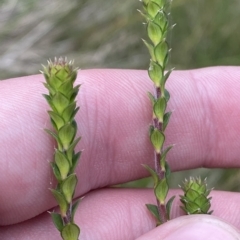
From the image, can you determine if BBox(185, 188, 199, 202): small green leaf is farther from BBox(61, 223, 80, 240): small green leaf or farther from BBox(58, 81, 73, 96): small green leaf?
BBox(58, 81, 73, 96): small green leaf

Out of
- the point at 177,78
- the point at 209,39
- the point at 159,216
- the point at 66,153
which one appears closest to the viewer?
the point at 66,153

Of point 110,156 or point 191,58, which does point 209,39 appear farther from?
point 110,156

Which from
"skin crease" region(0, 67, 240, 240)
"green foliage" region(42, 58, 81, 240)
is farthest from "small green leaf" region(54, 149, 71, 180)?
"skin crease" region(0, 67, 240, 240)

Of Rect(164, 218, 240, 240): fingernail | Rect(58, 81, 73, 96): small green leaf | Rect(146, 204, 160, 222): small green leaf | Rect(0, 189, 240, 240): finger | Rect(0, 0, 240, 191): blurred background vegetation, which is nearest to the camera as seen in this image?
Rect(58, 81, 73, 96): small green leaf

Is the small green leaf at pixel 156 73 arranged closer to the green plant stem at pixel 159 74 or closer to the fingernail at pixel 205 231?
the green plant stem at pixel 159 74

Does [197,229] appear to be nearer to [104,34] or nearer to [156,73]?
[156,73]

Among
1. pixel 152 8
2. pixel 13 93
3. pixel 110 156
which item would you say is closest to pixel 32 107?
pixel 13 93
